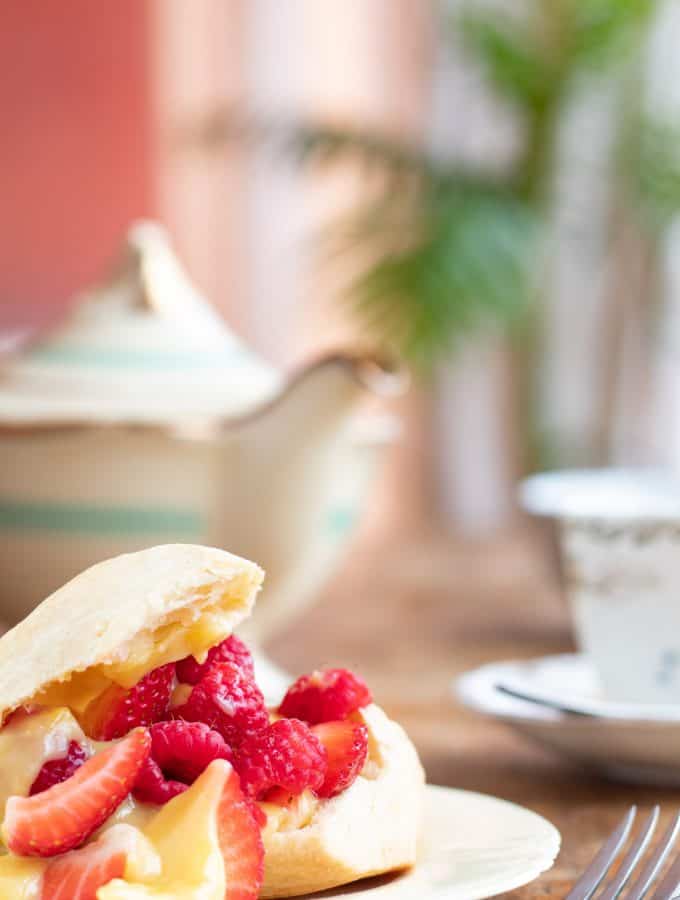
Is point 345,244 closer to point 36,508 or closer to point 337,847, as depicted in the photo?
point 36,508

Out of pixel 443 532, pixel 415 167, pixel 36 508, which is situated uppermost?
pixel 415 167

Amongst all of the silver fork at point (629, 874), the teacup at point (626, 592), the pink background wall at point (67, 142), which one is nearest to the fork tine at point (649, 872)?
the silver fork at point (629, 874)

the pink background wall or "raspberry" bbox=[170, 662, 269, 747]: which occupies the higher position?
the pink background wall

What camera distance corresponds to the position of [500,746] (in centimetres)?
84

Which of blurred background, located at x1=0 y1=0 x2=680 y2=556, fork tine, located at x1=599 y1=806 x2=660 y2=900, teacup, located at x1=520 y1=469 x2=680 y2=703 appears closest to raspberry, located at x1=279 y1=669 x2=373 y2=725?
fork tine, located at x1=599 y1=806 x2=660 y2=900

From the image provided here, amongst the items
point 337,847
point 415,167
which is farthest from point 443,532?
point 337,847

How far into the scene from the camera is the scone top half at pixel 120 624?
19.2 inches

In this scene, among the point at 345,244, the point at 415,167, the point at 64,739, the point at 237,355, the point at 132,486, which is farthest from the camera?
the point at 345,244

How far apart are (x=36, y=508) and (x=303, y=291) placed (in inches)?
115

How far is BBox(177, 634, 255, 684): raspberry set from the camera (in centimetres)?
54

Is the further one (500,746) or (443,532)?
(443,532)

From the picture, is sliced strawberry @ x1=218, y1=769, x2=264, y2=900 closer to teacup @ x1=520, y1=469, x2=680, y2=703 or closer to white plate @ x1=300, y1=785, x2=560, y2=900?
white plate @ x1=300, y1=785, x2=560, y2=900

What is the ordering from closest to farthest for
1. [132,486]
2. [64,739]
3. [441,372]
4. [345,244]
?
[64,739] < [132,486] < [345,244] < [441,372]

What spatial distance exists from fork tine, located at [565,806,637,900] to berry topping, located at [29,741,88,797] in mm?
171
